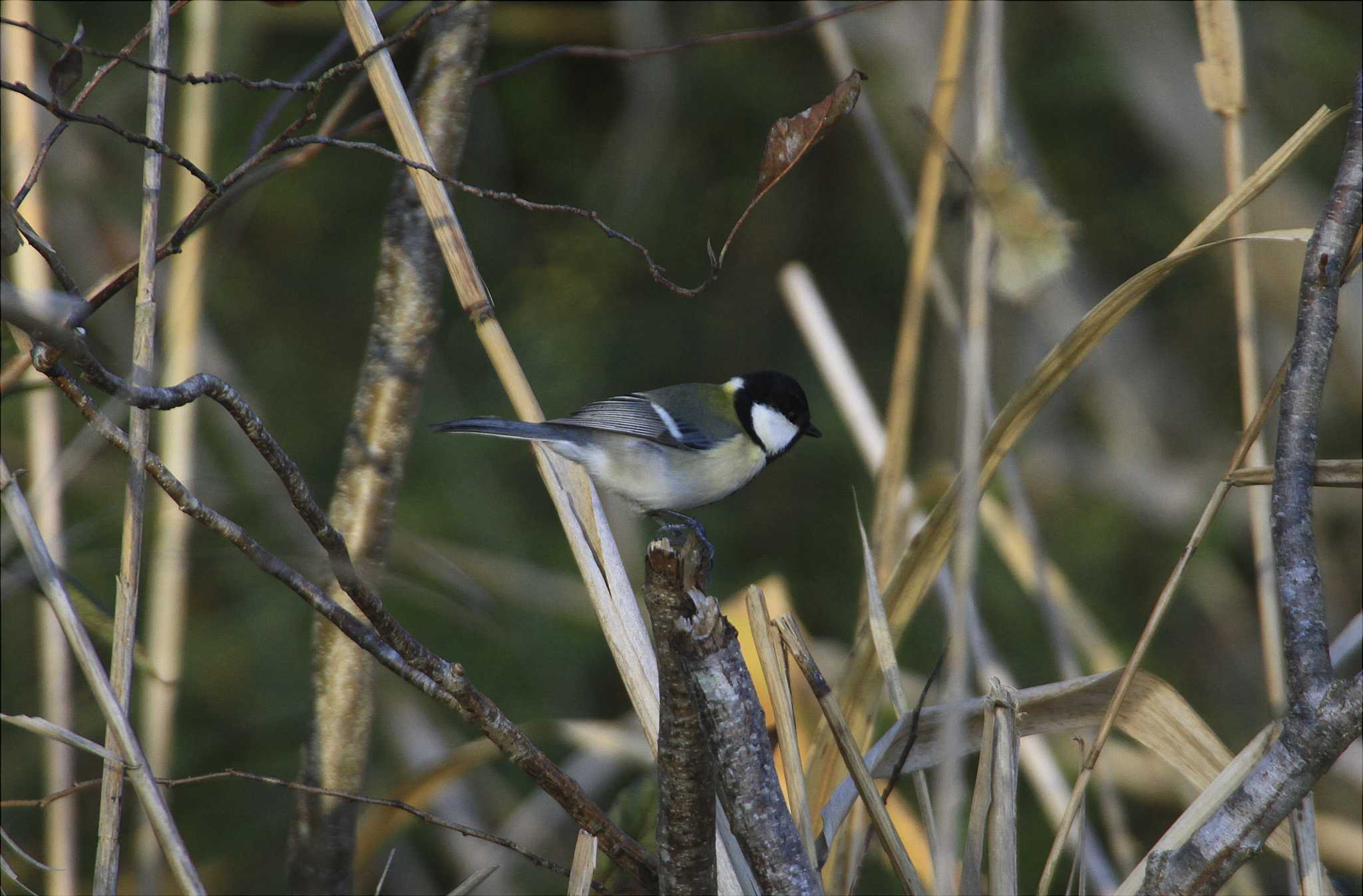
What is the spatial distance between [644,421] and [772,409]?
1.24ft

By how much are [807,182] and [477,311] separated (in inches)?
134

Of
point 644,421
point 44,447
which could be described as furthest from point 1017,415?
point 44,447

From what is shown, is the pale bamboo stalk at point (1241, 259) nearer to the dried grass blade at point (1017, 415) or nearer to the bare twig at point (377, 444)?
the dried grass blade at point (1017, 415)

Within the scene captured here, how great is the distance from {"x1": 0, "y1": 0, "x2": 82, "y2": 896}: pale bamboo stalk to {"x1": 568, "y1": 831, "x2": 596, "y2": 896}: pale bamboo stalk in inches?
33.0

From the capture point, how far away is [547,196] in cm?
422

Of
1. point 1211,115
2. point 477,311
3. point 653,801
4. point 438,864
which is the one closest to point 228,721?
point 438,864

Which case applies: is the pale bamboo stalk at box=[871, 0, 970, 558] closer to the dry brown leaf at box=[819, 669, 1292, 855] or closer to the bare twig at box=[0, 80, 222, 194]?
the dry brown leaf at box=[819, 669, 1292, 855]

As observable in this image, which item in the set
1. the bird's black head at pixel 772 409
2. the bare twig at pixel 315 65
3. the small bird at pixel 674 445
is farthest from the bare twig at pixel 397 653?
the bird's black head at pixel 772 409

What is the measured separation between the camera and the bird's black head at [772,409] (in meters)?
2.64

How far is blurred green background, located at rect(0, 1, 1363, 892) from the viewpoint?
9.68ft

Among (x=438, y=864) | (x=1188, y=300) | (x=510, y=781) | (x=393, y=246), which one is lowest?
(x=438, y=864)

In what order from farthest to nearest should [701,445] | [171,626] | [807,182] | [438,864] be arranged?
[807,182]
[438,864]
[701,445]
[171,626]

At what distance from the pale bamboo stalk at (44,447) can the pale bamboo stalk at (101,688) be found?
471mm

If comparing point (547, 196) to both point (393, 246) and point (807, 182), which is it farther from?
point (393, 246)
